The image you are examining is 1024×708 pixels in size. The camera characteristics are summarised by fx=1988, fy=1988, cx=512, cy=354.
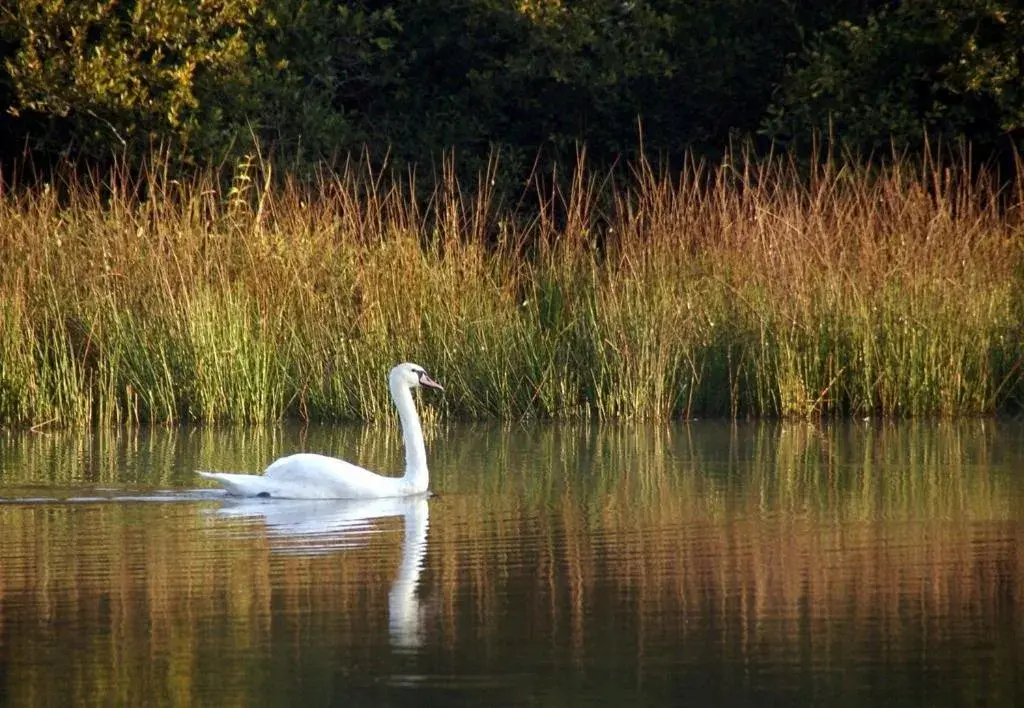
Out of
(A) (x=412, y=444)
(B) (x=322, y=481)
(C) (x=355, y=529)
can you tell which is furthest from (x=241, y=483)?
(C) (x=355, y=529)

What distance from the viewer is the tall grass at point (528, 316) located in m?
14.9

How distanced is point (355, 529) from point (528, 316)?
649cm

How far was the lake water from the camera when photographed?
5789 millimetres

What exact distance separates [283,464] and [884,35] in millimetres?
11662

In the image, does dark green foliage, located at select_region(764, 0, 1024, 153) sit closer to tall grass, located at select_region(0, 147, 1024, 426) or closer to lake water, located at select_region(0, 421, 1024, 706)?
tall grass, located at select_region(0, 147, 1024, 426)

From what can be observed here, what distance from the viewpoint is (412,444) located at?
11.1 meters

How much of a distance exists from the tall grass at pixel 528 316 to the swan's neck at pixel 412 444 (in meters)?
3.29

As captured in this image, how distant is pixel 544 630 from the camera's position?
21.4 feet

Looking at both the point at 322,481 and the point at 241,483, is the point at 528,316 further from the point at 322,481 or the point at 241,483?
the point at 241,483

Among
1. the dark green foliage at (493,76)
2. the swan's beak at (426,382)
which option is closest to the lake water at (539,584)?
the swan's beak at (426,382)

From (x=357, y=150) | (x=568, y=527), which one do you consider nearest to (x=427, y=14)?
(x=357, y=150)

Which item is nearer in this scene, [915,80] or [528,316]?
[528,316]

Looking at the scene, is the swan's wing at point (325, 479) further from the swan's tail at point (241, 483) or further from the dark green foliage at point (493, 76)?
the dark green foliage at point (493, 76)

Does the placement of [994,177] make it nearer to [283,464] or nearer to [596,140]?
[596,140]
